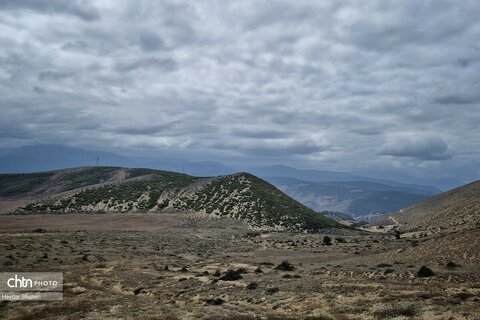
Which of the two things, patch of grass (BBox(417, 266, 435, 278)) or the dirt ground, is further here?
patch of grass (BBox(417, 266, 435, 278))

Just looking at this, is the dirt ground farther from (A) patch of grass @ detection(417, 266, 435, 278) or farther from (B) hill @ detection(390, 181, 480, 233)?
(B) hill @ detection(390, 181, 480, 233)

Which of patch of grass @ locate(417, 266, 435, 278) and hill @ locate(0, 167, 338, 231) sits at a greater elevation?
hill @ locate(0, 167, 338, 231)

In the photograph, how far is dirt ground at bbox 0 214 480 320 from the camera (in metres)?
23.9

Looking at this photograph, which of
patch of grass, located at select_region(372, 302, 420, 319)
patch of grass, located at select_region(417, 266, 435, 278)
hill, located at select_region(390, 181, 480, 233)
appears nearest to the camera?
patch of grass, located at select_region(372, 302, 420, 319)

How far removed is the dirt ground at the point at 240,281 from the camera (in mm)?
23875

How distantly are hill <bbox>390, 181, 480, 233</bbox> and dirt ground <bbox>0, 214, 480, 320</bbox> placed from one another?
34601 millimetres

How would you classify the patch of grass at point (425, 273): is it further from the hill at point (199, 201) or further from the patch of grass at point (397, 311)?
the hill at point (199, 201)

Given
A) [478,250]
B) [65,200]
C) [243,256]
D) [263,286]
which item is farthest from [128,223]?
[478,250]

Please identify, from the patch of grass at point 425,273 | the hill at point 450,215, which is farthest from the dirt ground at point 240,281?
the hill at point 450,215

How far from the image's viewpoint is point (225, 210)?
120062mm

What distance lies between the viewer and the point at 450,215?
107 meters

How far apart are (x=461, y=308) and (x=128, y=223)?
313 feet

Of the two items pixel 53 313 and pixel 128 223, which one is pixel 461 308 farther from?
pixel 128 223

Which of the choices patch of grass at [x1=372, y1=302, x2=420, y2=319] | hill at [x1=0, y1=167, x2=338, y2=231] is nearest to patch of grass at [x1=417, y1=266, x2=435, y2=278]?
patch of grass at [x1=372, y1=302, x2=420, y2=319]
